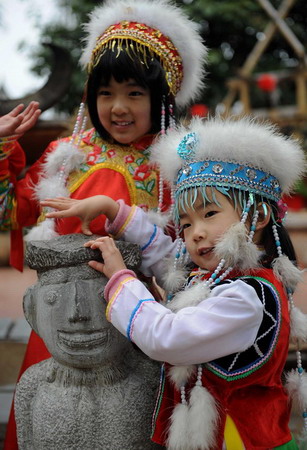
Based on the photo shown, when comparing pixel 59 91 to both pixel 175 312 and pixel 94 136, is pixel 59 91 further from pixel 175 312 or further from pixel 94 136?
pixel 175 312

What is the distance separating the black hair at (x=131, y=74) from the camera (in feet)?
6.03

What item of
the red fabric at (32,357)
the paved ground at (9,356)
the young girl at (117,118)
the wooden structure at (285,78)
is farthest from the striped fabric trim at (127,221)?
the wooden structure at (285,78)

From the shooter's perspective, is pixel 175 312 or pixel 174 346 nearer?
pixel 174 346

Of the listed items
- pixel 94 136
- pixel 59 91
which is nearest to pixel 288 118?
pixel 59 91

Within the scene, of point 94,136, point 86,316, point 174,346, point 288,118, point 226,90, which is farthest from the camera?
Answer: point 226,90

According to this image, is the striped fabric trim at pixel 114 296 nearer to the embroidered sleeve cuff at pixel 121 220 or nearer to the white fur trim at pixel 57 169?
the embroidered sleeve cuff at pixel 121 220

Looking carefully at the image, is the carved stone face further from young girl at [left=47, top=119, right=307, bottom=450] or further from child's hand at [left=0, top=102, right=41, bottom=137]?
child's hand at [left=0, top=102, right=41, bottom=137]

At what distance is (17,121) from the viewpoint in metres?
1.91

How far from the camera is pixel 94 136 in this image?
2.05 metres

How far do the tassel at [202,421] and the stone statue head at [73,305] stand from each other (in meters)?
0.29

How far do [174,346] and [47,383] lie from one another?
Result: 47 cm

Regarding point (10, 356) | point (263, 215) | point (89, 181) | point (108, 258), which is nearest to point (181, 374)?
point (108, 258)

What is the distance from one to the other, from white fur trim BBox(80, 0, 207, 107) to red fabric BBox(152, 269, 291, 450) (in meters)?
0.91

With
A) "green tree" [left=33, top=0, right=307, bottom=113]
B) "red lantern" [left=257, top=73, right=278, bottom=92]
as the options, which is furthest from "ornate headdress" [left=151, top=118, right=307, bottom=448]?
"green tree" [left=33, top=0, right=307, bottom=113]
